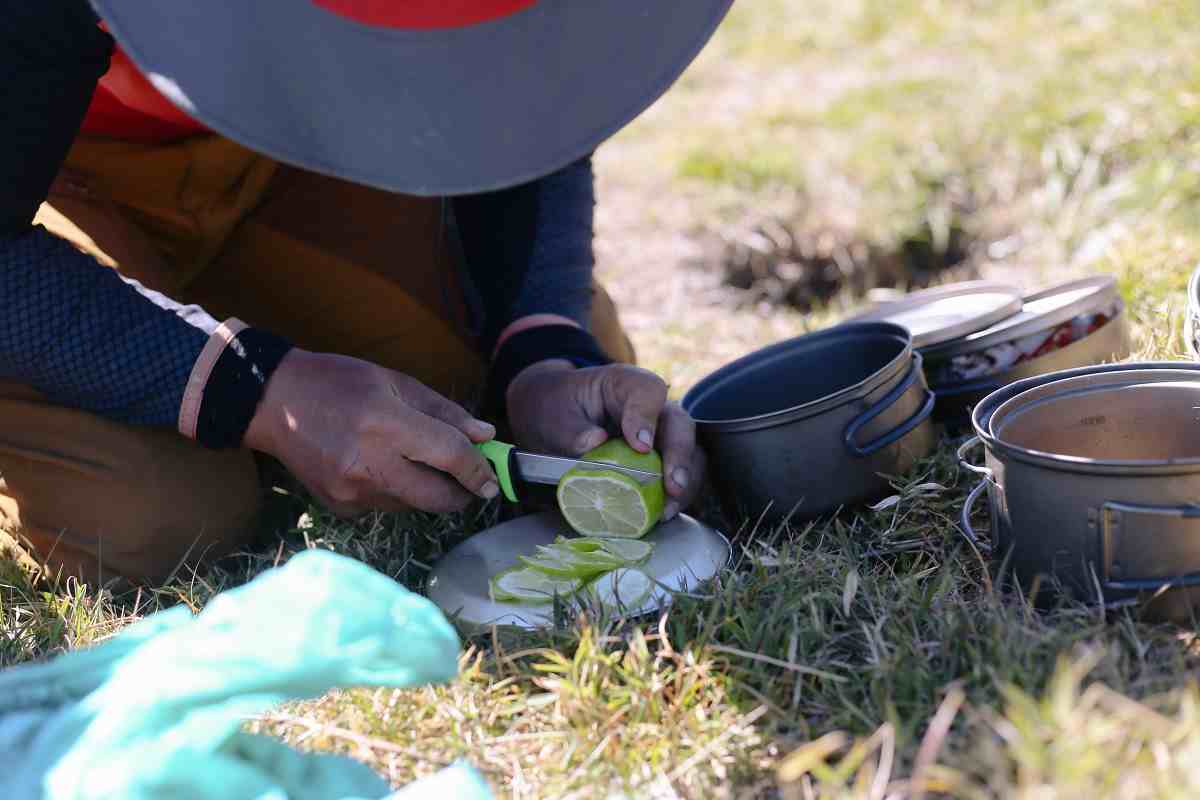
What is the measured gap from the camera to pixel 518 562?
2.02 metres

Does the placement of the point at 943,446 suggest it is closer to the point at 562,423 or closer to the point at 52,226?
the point at 562,423

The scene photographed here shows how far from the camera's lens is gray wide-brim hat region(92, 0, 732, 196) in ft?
4.52

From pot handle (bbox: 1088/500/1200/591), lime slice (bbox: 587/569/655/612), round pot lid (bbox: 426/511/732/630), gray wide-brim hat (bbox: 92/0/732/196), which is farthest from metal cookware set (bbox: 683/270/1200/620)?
gray wide-brim hat (bbox: 92/0/732/196)

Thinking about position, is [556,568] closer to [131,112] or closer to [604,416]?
[604,416]

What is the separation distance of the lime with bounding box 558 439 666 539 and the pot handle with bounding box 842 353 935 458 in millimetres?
310

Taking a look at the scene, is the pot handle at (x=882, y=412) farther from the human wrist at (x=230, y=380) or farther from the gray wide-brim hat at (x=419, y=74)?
the human wrist at (x=230, y=380)

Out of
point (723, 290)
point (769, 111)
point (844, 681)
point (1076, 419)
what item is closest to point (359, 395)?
point (844, 681)

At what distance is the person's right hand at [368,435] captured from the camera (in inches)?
73.7

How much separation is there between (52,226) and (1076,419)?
1855 millimetres

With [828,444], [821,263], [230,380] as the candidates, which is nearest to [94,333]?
[230,380]

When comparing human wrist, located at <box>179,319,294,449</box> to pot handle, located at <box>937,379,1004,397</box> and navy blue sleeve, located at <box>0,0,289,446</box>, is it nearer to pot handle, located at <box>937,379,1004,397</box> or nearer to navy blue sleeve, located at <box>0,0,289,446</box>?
navy blue sleeve, located at <box>0,0,289,446</box>

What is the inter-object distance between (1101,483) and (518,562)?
90 cm

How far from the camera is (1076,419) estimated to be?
6.07 feet

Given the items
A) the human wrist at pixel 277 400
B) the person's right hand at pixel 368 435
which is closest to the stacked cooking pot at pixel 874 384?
the person's right hand at pixel 368 435
